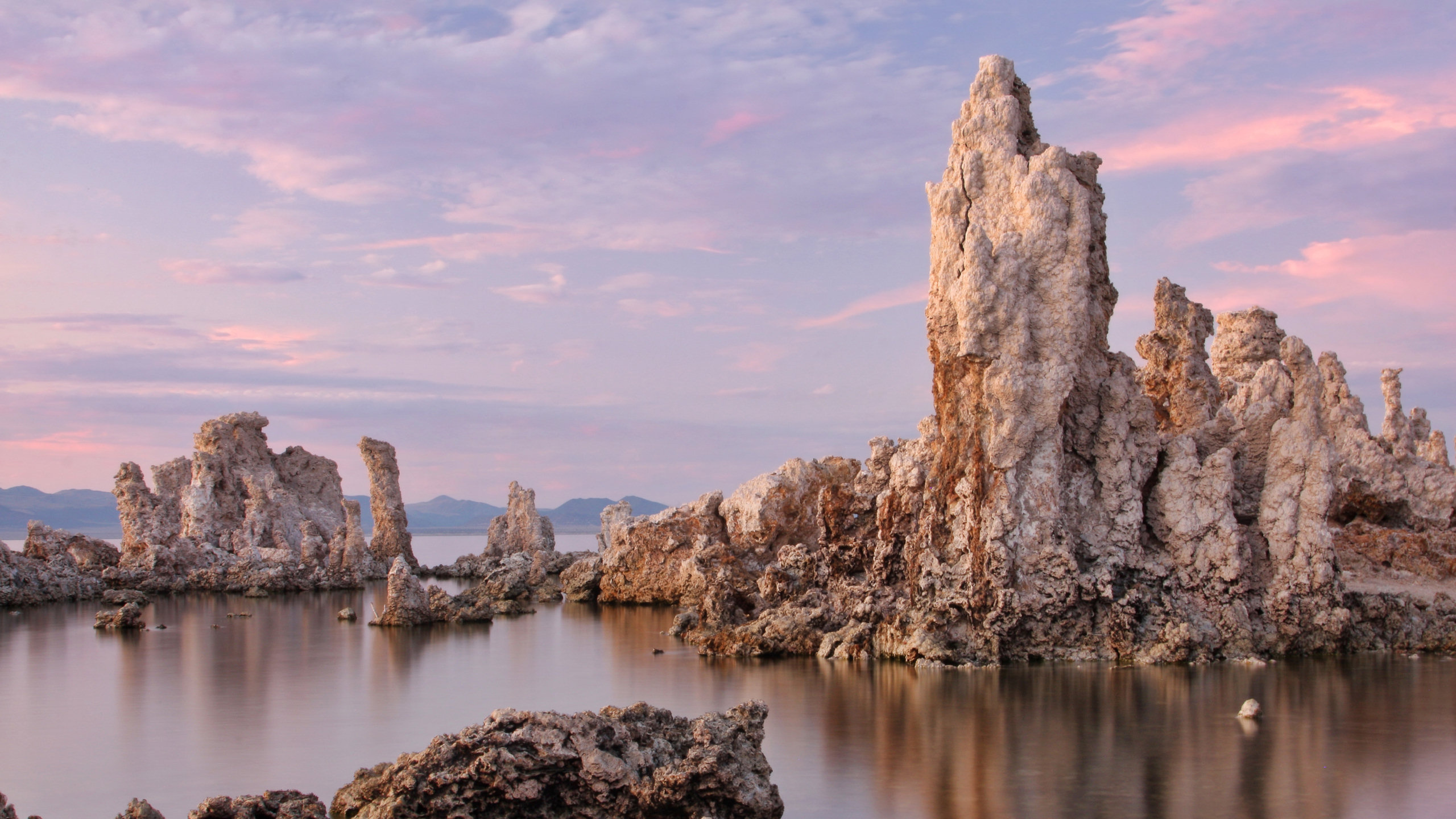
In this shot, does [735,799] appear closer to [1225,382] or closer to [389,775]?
[389,775]

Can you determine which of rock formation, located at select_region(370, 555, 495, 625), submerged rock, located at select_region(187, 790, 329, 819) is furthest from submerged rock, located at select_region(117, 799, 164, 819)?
rock formation, located at select_region(370, 555, 495, 625)

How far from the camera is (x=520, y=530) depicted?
5778cm

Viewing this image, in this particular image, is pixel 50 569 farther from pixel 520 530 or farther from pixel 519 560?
pixel 520 530

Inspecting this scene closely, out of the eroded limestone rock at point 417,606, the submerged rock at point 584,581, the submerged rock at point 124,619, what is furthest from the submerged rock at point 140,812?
the submerged rock at point 584,581

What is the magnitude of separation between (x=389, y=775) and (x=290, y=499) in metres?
42.8

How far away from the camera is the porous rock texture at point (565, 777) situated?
10.3 m

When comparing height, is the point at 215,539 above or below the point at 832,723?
above

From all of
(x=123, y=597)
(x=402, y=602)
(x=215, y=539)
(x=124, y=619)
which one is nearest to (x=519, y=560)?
(x=402, y=602)

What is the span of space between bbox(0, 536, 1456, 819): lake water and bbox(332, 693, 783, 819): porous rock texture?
4.18ft

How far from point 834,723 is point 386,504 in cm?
4332

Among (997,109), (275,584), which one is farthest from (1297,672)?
(275,584)

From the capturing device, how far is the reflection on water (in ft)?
41.2

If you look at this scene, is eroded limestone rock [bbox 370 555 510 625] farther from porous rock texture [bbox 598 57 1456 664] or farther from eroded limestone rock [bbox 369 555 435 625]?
porous rock texture [bbox 598 57 1456 664]

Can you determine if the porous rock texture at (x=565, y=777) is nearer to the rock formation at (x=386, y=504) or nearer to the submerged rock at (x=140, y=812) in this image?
the submerged rock at (x=140, y=812)
